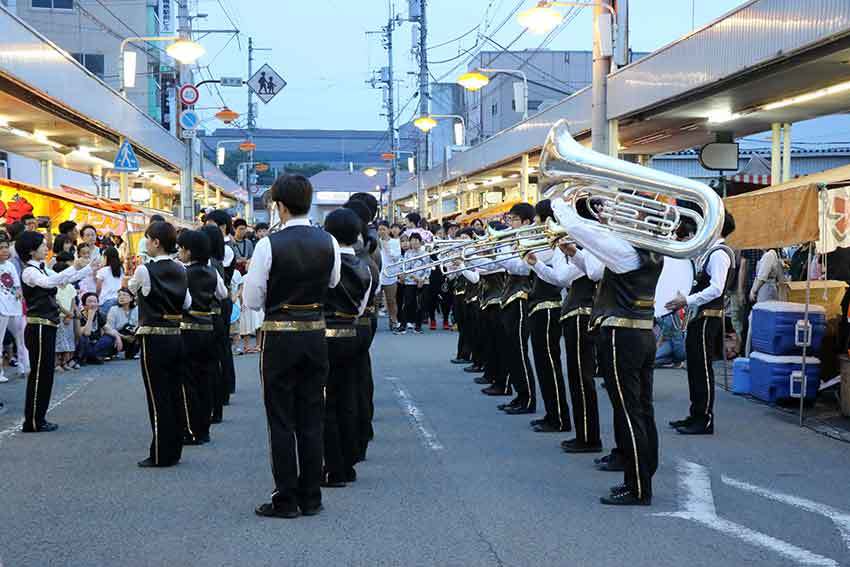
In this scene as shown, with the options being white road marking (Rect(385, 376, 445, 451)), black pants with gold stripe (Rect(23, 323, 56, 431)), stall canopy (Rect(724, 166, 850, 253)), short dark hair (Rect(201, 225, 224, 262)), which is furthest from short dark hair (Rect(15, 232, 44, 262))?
stall canopy (Rect(724, 166, 850, 253))

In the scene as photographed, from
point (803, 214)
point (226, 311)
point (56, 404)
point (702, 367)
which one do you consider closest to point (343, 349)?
point (702, 367)

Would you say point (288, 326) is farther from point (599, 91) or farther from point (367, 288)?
point (599, 91)

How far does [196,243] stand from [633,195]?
3.71 m

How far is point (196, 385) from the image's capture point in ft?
30.0

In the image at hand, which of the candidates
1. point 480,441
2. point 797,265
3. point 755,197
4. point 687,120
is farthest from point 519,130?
point 480,441

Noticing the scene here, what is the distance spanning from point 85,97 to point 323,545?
1368 cm

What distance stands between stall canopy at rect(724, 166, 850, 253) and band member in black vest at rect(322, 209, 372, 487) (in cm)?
473

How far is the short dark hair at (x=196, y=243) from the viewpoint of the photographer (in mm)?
8914

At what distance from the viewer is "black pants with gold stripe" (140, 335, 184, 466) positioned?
805 centimetres

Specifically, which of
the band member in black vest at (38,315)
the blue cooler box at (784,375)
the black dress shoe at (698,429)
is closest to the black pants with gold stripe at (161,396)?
the band member in black vest at (38,315)

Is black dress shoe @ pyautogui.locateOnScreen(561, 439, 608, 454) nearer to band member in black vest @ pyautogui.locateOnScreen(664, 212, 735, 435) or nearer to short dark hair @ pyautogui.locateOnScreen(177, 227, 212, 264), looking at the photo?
band member in black vest @ pyautogui.locateOnScreen(664, 212, 735, 435)

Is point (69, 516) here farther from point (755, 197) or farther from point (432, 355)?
point (432, 355)

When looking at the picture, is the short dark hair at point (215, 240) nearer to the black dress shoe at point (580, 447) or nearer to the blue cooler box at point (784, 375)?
the black dress shoe at point (580, 447)

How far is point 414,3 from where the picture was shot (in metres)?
44.8
